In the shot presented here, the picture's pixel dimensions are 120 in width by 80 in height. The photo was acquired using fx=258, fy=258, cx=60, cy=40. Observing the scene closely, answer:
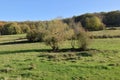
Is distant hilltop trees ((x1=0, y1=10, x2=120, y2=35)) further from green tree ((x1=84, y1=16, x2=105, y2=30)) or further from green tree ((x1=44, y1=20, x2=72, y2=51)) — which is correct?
green tree ((x1=44, y1=20, x2=72, y2=51))

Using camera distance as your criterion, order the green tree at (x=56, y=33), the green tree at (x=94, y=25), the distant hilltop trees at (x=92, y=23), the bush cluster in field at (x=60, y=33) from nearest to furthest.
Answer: the bush cluster in field at (x=60, y=33), the green tree at (x=56, y=33), the green tree at (x=94, y=25), the distant hilltop trees at (x=92, y=23)

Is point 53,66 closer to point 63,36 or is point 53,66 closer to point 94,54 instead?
point 94,54

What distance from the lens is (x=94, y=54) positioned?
116 ft

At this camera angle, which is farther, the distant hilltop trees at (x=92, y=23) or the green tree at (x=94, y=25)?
the distant hilltop trees at (x=92, y=23)

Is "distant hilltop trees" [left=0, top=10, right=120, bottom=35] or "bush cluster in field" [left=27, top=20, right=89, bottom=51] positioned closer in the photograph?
"bush cluster in field" [left=27, top=20, right=89, bottom=51]

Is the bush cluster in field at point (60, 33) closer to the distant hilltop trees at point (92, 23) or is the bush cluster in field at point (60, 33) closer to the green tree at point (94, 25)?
the distant hilltop trees at point (92, 23)

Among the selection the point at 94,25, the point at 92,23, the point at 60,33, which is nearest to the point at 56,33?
the point at 60,33

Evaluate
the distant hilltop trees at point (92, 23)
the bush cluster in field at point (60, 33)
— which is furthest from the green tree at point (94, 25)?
the bush cluster in field at point (60, 33)

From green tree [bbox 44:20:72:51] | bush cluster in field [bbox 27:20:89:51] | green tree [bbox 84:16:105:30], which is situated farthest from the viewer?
green tree [bbox 84:16:105:30]

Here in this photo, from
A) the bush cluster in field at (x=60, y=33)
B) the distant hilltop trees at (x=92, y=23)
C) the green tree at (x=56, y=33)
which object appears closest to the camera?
the bush cluster in field at (x=60, y=33)

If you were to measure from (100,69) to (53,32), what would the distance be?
26.7m

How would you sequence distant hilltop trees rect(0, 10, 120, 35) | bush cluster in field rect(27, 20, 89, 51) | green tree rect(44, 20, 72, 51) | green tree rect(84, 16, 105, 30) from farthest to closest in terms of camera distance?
distant hilltop trees rect(0, 10, 120, 35), green tree rect(84, 16, 105, 30), green tree rect(44, 20, 72, 51), bush cluster in field rect(27, 20, 89, 51)

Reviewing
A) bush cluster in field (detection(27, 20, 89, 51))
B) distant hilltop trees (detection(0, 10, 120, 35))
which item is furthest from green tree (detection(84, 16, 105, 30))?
bush cluster in field (detection(27, 20, 89, 51))

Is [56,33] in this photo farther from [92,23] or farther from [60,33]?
[92,23]
